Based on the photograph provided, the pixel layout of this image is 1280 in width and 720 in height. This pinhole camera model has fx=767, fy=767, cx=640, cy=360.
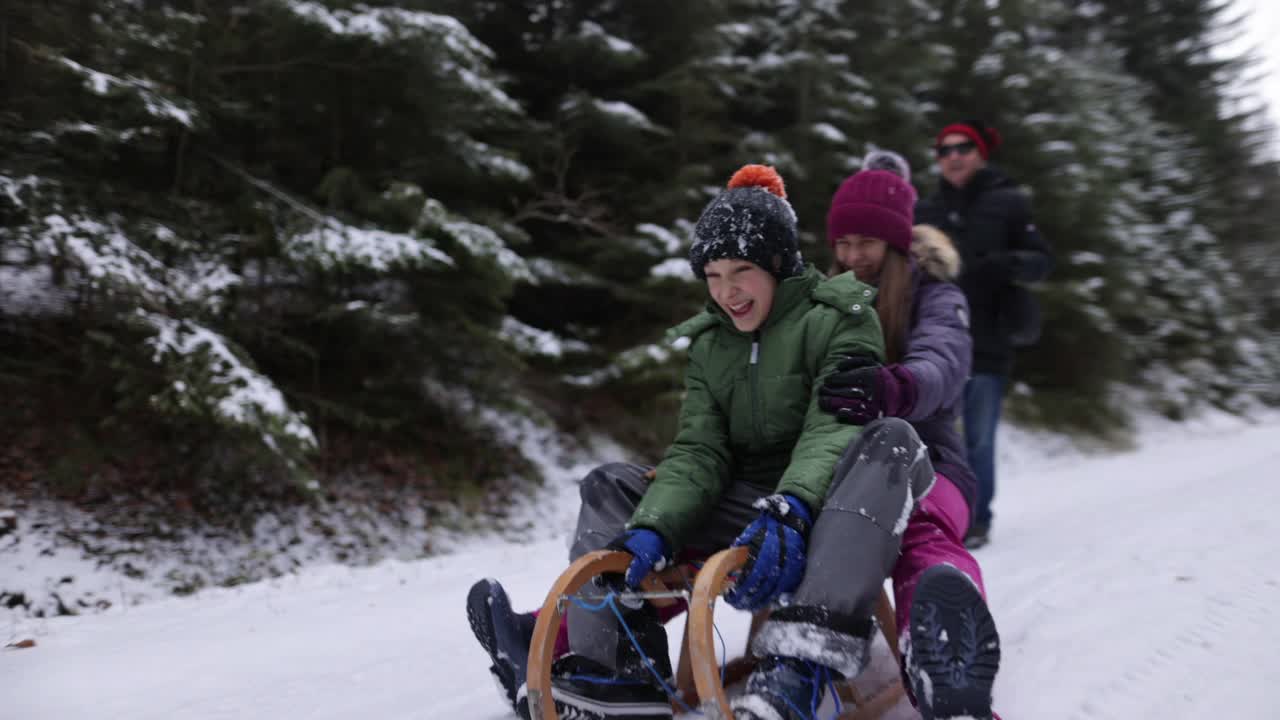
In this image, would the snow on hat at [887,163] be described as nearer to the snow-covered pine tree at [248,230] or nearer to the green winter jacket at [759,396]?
the green winter jacket at [759,396]

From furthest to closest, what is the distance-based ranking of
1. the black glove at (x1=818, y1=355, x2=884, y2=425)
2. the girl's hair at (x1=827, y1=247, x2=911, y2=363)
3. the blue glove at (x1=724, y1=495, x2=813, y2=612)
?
1. the girl's hair at (x1=827, y1=247, x2=911, y2=363)
2. the black glove at (x1=818, y1=355, x2=884, y2=425)
3. the blue glove at (x1=724, y1=495, x2=813, y2=612)

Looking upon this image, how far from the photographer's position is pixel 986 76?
10.4 meters

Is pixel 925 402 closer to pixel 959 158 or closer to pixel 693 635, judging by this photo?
pixel 693 635

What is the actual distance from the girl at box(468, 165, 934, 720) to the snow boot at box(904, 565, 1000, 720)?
0.12m

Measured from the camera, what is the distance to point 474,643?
2818 mm

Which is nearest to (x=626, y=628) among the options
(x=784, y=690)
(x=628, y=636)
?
(x=628, y=636)

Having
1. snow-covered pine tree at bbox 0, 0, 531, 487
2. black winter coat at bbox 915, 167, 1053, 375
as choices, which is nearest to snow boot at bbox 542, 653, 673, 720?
snow-covered pine tree at bbox 0, 0, 531, 487

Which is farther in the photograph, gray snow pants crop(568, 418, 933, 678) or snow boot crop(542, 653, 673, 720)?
snow boot crop(542, 653, 673, 720)

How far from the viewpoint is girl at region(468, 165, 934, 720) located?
166 cm

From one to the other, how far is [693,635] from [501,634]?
596 mm

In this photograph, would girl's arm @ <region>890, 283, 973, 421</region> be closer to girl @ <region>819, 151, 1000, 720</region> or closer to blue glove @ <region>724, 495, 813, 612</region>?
girl @ <region>819, 151, 1000, 720</region>

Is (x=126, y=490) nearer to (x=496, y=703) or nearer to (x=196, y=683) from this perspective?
(x=196, y=683)

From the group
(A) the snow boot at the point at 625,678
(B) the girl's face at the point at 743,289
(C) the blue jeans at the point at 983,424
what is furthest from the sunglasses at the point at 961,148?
(A) the snow boot at the point at 625,678

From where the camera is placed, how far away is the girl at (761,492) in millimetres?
1658
